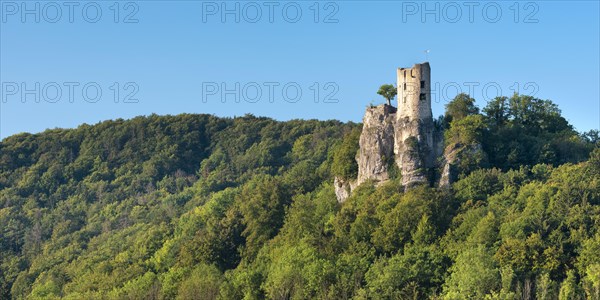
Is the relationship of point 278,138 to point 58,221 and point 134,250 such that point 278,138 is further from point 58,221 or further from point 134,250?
point 134,250

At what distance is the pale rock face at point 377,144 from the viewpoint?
9100 centimetres

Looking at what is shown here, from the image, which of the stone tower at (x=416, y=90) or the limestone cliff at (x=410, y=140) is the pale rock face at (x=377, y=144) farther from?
the stone tower at (x=416, y=90)

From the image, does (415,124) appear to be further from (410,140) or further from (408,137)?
(410,140)

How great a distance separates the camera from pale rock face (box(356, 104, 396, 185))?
91000 millimetres

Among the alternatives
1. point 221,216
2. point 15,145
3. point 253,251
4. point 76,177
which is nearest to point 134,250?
point 221,216

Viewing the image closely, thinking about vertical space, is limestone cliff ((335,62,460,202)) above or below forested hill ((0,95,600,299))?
above

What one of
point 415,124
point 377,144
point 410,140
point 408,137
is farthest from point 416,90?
point 377,144

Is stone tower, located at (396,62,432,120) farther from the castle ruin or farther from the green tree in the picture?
the green tree

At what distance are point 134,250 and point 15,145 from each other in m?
67.3

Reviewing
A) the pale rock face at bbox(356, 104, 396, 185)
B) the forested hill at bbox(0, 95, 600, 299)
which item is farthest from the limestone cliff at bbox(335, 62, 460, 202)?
the forested hill at bbox(0, 95, 600, 299)

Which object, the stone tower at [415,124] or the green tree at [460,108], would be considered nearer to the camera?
the stone tower at [415,124]

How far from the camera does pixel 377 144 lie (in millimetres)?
91188

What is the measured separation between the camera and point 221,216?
106 meters

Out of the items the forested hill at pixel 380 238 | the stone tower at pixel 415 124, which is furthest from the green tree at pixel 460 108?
the stone tower at pixel 415 124
